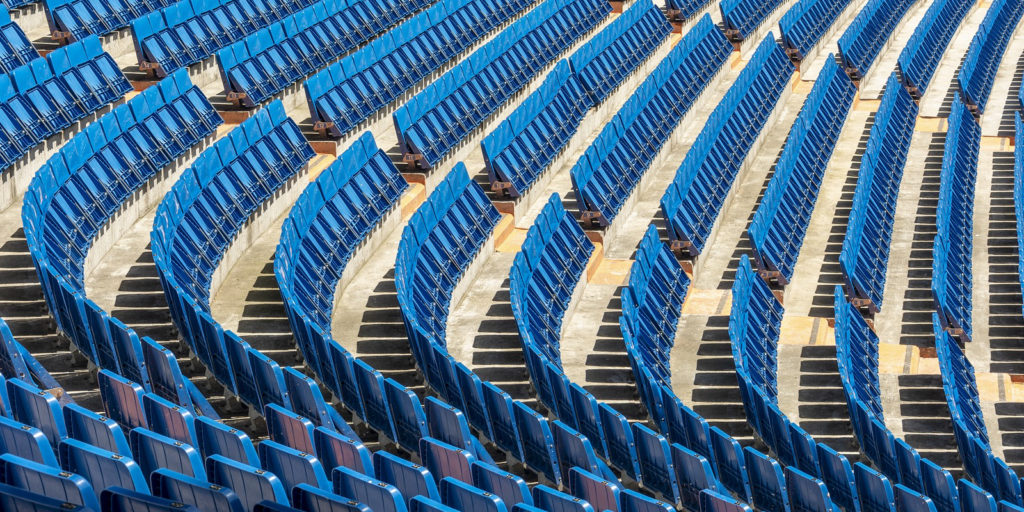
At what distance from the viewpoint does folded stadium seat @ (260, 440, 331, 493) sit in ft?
13.2

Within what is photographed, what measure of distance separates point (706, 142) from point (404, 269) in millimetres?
3727

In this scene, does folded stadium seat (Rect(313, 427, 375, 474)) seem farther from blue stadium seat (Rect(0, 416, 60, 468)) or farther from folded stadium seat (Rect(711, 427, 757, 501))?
folded stadium seat (Rect(711, 427, 757, 501))

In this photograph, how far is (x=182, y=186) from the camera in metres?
6.98

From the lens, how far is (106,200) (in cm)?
706

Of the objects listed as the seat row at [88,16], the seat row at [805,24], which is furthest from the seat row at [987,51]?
the seat row at [88,16]

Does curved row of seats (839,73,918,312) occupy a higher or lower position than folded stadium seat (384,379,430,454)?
higher

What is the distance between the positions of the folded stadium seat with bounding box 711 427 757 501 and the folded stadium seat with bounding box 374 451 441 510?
1769mm

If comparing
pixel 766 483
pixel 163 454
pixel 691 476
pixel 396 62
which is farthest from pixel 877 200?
pixel 163 454

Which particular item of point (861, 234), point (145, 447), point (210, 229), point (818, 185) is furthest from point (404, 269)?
point (818, 185)

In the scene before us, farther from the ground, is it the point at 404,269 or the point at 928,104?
the point at 928,104

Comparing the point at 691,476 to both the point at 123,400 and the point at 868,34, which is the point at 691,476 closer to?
the point at 123,400

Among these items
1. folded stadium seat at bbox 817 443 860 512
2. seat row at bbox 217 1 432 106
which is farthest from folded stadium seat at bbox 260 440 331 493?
seat row at bbox 217 1 432 106

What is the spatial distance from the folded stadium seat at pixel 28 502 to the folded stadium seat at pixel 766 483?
300cm

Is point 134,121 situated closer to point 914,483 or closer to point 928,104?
point 914,483
